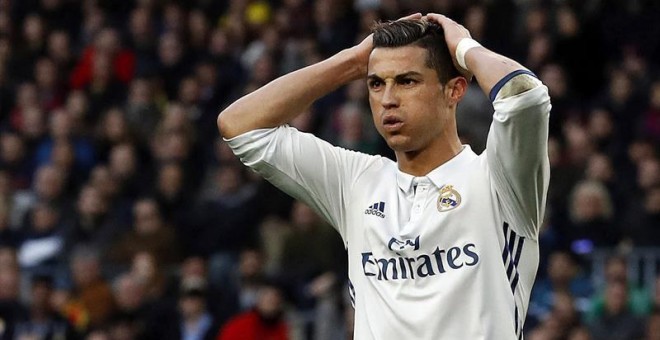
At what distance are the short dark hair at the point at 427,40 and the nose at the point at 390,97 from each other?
0.14 m

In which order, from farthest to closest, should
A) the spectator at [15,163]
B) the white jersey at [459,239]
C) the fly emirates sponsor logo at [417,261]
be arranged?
the spectator at [15,163] < the fly emirates sponsor logo at [417,261] < the white jersey at [459,239]

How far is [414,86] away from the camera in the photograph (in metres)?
4.86

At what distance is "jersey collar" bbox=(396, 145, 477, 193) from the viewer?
492 centimetres

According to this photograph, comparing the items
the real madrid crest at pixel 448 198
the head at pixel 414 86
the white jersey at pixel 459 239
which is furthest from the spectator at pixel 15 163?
the real madrid crest at pixel 448 198

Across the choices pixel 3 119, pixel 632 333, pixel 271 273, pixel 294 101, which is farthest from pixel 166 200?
pixel 294 101

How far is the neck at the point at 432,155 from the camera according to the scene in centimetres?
496

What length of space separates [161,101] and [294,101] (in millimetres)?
11119

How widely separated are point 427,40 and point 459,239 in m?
0.64

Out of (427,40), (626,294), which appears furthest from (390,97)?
(626,294)

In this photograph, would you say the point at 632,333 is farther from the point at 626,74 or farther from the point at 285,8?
the point at 285,8

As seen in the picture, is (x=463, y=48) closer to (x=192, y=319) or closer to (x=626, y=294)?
(x=626, y=294)

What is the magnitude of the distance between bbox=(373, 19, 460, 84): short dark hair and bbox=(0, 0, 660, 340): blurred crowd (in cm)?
571

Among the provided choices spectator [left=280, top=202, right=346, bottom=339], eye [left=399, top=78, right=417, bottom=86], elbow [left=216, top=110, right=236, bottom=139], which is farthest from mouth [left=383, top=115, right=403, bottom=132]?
spectator [left=280, top=202, right=346, bottom=339]

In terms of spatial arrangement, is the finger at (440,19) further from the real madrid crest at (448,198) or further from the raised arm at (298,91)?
the real madrid crest at (448,198)
